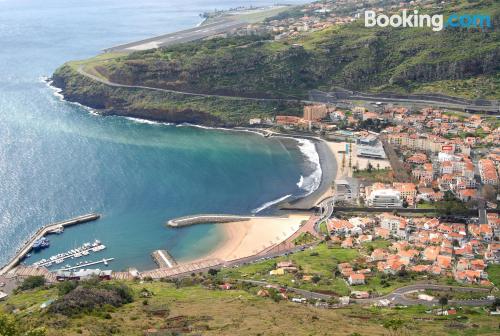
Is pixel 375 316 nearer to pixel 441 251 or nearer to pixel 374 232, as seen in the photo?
pixel 441 251

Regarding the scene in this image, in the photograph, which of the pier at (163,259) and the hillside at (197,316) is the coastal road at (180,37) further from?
the hillside at (197,316)

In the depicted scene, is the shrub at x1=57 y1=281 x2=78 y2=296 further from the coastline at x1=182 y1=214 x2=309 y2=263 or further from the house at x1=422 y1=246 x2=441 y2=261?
the house at x1=422 y1=246 x2=441 y2=261

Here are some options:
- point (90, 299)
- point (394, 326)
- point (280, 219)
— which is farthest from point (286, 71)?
point (394, 326)

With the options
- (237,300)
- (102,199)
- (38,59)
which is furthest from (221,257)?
(38,59)

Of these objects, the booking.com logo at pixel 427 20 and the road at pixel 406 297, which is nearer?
the road at pixel 406 297

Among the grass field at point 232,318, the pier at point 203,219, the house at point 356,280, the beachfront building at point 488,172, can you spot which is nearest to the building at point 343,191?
the pier at point 203,219

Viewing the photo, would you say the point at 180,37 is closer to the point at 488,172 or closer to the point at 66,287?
the point at 488,172

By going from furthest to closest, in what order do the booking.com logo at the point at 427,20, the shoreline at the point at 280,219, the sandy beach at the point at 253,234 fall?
1. the booking.com logo at the point at 427,20
2. the shoreline at the point at 280,219
3. the sandy beach at the point at 253,234
